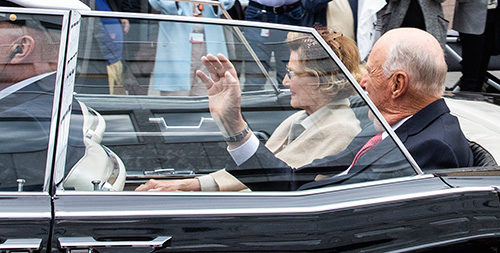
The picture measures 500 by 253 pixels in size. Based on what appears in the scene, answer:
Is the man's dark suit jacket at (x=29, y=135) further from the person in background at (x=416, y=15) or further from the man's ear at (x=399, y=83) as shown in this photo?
the person in background at (x=416, y=15)

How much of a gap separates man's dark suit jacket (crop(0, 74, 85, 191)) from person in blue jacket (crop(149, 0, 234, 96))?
458 mm

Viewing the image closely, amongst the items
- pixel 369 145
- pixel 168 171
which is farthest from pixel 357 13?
pixel 168 171

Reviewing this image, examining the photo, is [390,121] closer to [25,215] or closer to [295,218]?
[295,218]

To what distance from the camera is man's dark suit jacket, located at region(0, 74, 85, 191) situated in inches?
63.5

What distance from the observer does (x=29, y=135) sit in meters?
1.70

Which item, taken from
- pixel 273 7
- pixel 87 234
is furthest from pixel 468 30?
pixel 87 234

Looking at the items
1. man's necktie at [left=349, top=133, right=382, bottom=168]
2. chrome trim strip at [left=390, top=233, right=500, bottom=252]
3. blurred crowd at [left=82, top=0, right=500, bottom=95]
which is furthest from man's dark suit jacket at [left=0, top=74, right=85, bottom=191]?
blurred crowd at [left=82, top=0, right=500, bottom=95]

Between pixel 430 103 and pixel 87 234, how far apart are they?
1345 millimetres

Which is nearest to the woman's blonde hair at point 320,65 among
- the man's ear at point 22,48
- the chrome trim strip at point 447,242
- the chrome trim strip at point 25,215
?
the chrome trim strip at point 447,242

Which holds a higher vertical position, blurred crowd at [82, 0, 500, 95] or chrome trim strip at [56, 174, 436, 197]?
chrome trim strip at [56, 174, 436, 197]

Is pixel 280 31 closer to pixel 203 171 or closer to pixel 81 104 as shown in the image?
pixel 203 171

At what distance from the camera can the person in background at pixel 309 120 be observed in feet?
6.37

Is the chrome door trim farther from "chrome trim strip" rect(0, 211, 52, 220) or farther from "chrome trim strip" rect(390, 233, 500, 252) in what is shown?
"chrome trim strip" rect(390, 233, 500, 252)

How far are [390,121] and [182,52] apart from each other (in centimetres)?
83
